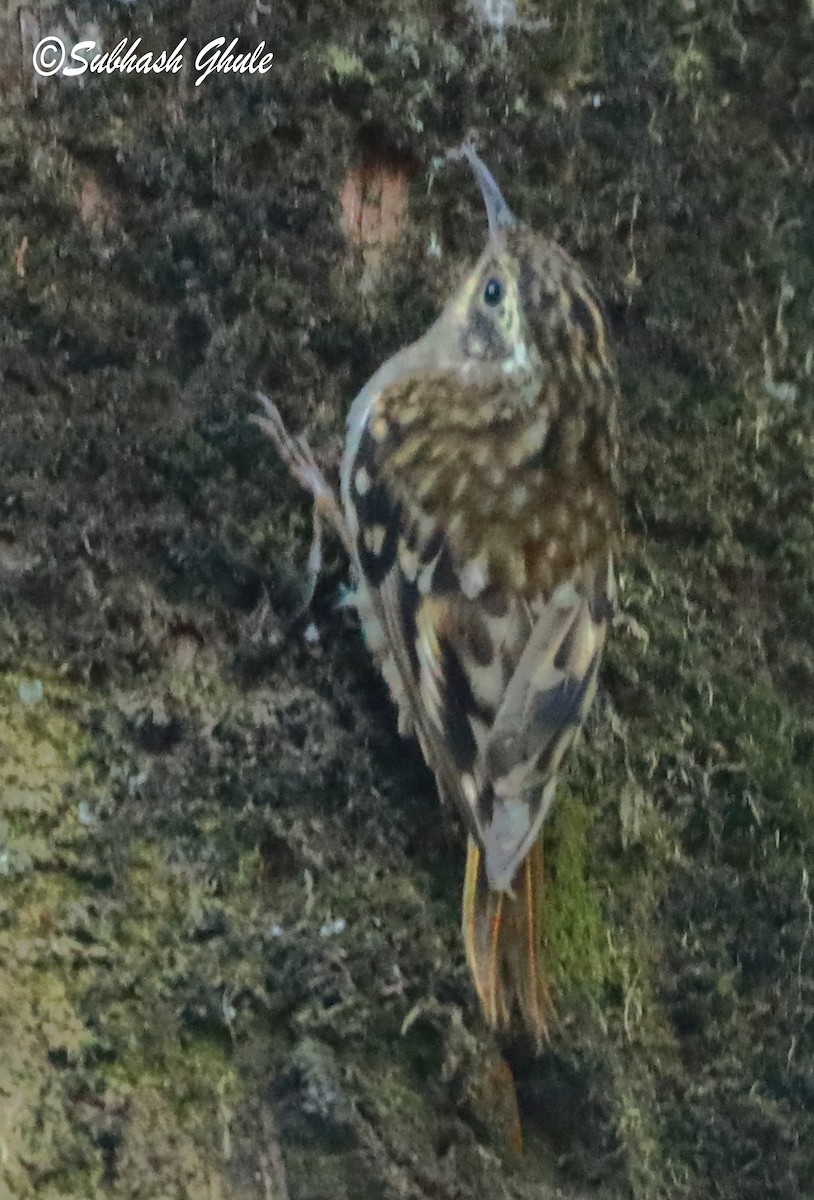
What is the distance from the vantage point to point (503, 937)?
46.0 inches

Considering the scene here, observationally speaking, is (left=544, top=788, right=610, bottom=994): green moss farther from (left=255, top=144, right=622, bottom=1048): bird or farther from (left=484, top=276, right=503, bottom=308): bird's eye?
(left=484, top=276, right=503, bottom=308): bird's eye

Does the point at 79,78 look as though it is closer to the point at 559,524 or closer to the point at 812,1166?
the point at 559,524

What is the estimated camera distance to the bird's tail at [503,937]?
1.16 meters

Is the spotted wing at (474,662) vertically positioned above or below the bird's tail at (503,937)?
above

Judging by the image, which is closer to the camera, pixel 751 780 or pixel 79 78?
pixel 79 78

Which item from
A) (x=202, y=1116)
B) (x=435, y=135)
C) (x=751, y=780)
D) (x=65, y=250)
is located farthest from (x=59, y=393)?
(x=751, y=780)

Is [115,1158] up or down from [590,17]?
down

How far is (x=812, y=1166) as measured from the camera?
4.19 feet

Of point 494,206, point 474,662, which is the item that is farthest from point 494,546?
point 494,206

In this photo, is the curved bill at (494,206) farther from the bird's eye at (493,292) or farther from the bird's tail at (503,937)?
the bird's tail at (503,937)

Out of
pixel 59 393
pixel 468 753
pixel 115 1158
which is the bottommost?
pixel 115 1158

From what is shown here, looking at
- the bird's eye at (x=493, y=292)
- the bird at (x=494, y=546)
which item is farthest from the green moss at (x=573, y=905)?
the bird's eye at (x=493, y=292)

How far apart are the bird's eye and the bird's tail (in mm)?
524

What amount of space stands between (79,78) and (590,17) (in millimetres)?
559
